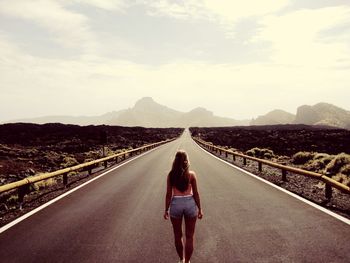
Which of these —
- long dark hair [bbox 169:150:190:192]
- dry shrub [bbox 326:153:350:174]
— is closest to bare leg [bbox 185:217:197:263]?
long dark hair [bbox 169:150:190:192]

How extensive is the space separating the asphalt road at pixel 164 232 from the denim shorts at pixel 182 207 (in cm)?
94

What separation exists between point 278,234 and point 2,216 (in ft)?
20.9

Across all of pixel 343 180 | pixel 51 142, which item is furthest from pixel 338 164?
pixel 51 142

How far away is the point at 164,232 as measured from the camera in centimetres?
779

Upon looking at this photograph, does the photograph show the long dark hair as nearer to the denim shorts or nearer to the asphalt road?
the denim shorts

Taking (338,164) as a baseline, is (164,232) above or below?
above

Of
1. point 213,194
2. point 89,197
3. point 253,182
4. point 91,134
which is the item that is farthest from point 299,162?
point 91,134

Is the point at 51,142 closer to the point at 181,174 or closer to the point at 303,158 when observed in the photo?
the point at 303,158

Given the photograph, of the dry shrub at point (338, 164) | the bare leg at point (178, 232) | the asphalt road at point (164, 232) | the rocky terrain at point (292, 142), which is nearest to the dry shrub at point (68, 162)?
the dry shrub at point (338, 164)

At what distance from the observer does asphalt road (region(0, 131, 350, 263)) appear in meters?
6.31

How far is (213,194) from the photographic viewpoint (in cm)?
1241

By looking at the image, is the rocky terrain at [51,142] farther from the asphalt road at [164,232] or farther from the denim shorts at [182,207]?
the denim shorts at [182,207]

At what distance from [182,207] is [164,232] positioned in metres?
2.45

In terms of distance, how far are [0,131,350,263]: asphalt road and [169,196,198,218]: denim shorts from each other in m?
0.94
